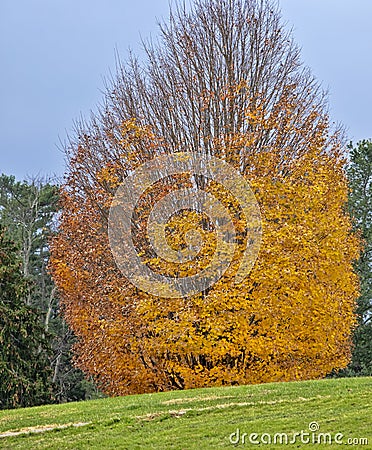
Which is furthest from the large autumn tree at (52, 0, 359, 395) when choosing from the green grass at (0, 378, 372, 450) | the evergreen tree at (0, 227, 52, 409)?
the evergreen tree at (0, 227, 52, 409)

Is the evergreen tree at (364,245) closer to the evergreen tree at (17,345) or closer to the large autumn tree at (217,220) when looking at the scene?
the large autumn tree at (217,220)

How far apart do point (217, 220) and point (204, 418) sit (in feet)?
19.8

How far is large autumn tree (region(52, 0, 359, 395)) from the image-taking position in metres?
13.0

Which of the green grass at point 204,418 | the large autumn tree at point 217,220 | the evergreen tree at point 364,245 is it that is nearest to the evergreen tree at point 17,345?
the large autumn tree at point 217,220

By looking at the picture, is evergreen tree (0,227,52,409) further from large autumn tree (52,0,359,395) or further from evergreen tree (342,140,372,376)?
evergreen tree (342,140,372,376)

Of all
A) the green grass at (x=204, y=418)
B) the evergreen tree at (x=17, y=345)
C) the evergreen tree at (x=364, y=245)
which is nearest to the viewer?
the green grass at (x=204, y=418)

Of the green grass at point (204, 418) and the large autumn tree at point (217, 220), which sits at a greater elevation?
the large autumn tree at point (217, 220)

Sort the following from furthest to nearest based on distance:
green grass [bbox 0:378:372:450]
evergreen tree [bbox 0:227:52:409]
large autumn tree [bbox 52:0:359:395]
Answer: evergreen tree [bbox 0:227:52:409]
large autumn tree [bbox 52:0:359:395]
green grass [bbox 0:378:372:450]

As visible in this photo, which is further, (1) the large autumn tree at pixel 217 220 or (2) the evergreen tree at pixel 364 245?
(2) the evergreen tree at pixel 364 245

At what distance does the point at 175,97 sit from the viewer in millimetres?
16250

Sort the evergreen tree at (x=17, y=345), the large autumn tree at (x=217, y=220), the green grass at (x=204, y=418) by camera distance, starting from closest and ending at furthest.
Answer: the green grass at (x=204, y=418) → the large autumn tree at (x=217, y=220) → the evergreen tree at (x=17, y=345)

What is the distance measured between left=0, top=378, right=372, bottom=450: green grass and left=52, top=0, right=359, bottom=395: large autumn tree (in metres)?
1.93

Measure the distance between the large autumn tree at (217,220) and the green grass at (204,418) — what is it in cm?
193

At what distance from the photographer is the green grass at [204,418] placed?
7.44 m
